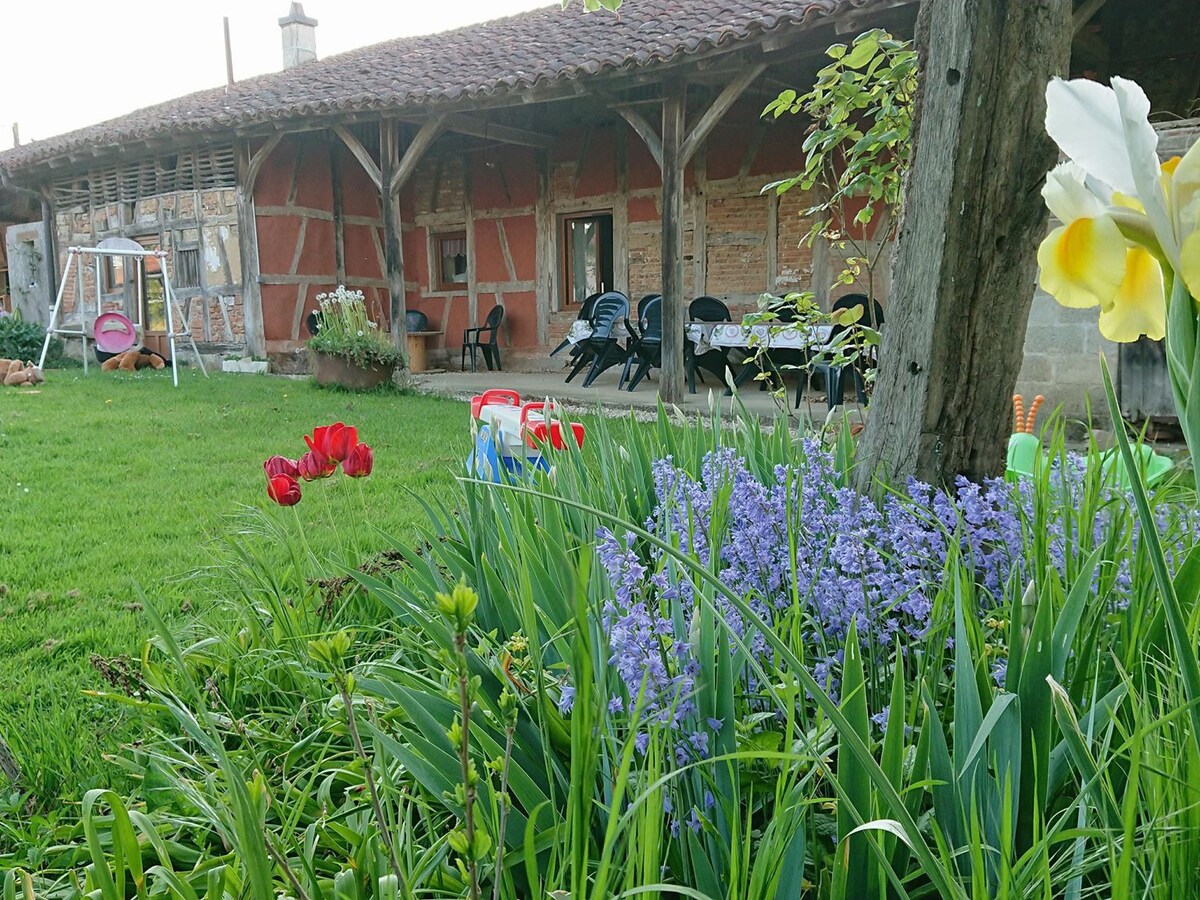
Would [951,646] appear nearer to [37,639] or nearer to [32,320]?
[37,639]

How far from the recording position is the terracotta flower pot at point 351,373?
27.9 ft

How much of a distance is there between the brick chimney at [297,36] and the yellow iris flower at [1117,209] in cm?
1923

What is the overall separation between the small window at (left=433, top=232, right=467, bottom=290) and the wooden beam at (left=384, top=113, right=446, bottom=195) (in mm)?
2954

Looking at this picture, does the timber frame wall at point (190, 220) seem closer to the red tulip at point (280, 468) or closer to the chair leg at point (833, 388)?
the chair leg at point (833, 388)

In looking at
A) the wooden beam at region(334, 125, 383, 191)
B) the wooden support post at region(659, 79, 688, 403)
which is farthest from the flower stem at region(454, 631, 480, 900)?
the wooden beam at region(334, 125, 383, 191)

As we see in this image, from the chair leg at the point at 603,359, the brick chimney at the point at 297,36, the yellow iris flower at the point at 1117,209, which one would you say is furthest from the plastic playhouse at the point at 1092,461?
the brick chimney at the point at 297,36

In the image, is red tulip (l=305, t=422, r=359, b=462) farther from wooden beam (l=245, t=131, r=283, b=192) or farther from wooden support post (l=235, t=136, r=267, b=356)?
wooden support post (l=235, t=136, r=267, b=356)

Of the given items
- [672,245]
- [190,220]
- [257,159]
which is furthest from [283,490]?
[190,220]

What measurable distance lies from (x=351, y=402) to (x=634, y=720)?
729 centimetres

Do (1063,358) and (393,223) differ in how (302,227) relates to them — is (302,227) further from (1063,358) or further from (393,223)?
(1063,358)

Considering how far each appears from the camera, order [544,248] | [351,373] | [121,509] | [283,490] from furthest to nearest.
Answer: [544,248]
[351,373]
[121,509]
[283,490]

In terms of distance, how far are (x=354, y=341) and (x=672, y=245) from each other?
10.7 ft

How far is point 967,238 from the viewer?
5.51 ft

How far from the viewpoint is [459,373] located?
11.5 meters
